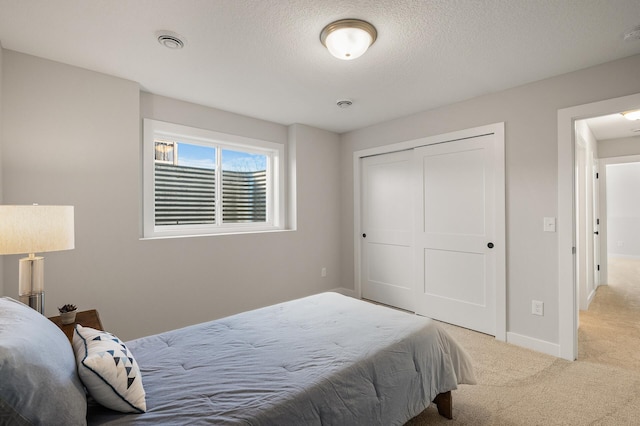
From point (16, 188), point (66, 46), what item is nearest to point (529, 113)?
point (66, 46)

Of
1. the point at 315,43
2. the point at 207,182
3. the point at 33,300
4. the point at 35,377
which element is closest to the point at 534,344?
the point at 315,43

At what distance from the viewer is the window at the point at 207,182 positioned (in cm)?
316

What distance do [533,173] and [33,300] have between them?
12.4ft

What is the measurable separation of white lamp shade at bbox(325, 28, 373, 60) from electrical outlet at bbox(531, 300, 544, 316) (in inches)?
102

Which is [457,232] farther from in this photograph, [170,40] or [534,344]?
[170,40]

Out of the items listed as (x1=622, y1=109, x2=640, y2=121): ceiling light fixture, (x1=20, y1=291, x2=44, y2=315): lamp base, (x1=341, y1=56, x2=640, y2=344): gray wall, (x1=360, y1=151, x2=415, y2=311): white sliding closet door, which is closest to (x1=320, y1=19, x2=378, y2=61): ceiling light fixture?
(x1=341, y1=56, x2=640, y2=344): gray wall

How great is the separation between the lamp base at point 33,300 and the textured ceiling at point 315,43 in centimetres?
162

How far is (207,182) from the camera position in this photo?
11.8 feet

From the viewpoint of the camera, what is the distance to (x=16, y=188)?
2268 millimetres

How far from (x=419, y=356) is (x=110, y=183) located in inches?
106

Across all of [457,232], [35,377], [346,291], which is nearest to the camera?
[35,377]

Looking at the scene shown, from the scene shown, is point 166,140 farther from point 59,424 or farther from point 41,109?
point 59,424

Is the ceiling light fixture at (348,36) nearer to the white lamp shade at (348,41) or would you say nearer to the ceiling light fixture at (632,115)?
the white lamp shade at (348,41)

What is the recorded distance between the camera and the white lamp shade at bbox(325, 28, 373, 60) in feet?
6.27
